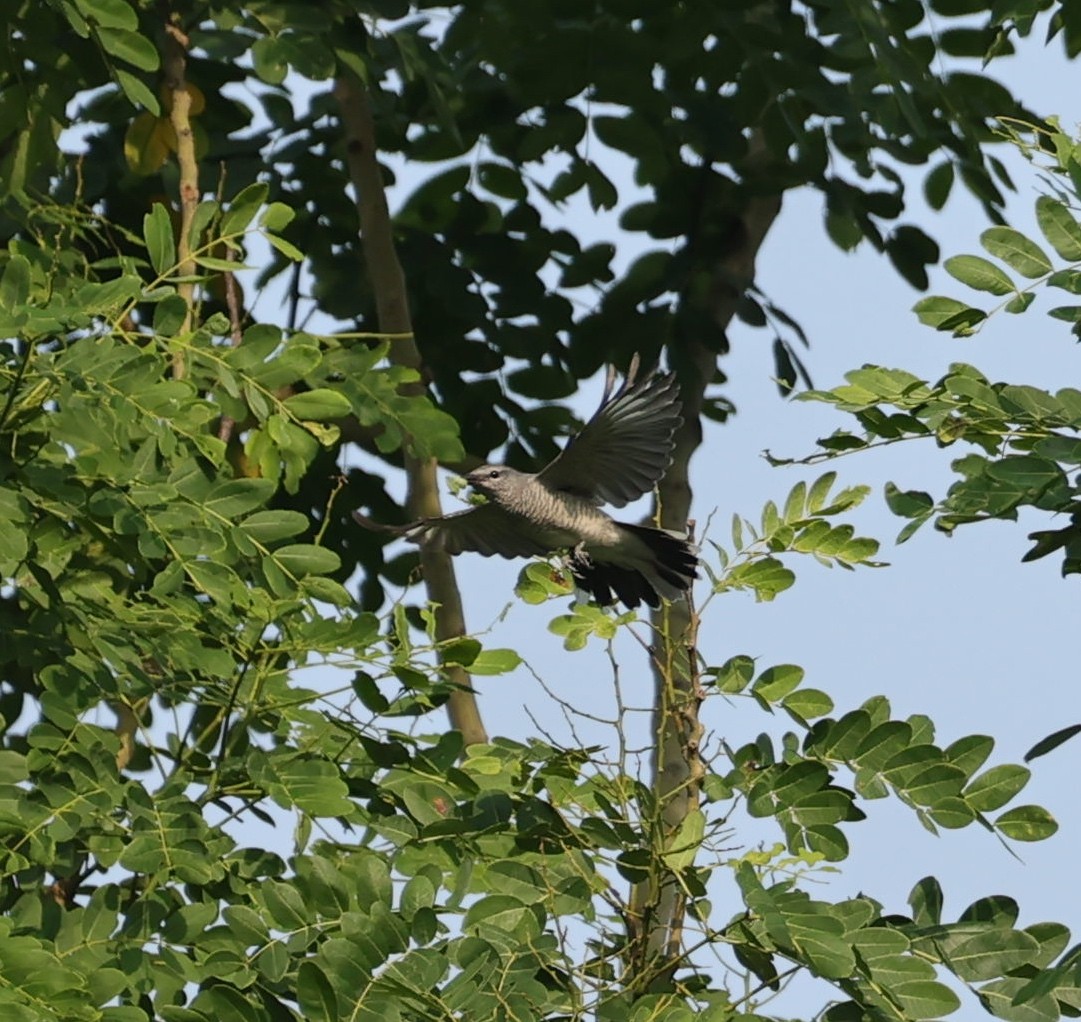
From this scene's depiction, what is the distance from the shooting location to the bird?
3211 millimetres

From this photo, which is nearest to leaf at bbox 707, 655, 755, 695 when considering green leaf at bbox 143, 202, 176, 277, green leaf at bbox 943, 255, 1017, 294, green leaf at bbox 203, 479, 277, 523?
green leaf at bbox 943, 255, 1017, 294

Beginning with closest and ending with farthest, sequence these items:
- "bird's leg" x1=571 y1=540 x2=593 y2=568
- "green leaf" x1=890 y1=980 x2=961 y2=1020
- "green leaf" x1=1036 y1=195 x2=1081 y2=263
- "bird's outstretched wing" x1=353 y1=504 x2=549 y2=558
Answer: "green leaf" x1=890 y1=980 x2=961 y2=1020
"green leaf" x1=1036 y1=195 x2=1081 y2=263
"bird's leg" x1=571 y1=540 x2=593 y2=568
"bird's outstretched wing" x1=353 y1=504 x2=549 y2=558

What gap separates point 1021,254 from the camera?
2.46m

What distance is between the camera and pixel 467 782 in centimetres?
268

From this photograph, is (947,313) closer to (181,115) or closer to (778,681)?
(778,681)

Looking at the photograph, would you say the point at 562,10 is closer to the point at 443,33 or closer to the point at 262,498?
the point at 443,33

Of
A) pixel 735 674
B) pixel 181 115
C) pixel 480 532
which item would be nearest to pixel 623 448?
pixel 480 532

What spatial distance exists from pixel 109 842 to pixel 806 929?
96cm

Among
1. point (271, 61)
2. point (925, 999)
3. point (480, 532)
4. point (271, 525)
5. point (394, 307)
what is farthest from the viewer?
point (394, 307)

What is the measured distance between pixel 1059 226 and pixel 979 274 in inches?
5.4

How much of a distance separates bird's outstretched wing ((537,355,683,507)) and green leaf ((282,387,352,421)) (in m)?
0.37

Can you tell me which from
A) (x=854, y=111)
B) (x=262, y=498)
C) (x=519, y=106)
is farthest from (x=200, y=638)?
(x=854, y=111)

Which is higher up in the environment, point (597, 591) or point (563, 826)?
point (597, 591)

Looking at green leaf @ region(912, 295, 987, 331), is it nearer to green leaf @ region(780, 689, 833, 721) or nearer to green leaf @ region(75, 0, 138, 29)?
green leaf @ region(780, 689, 833, 721)
